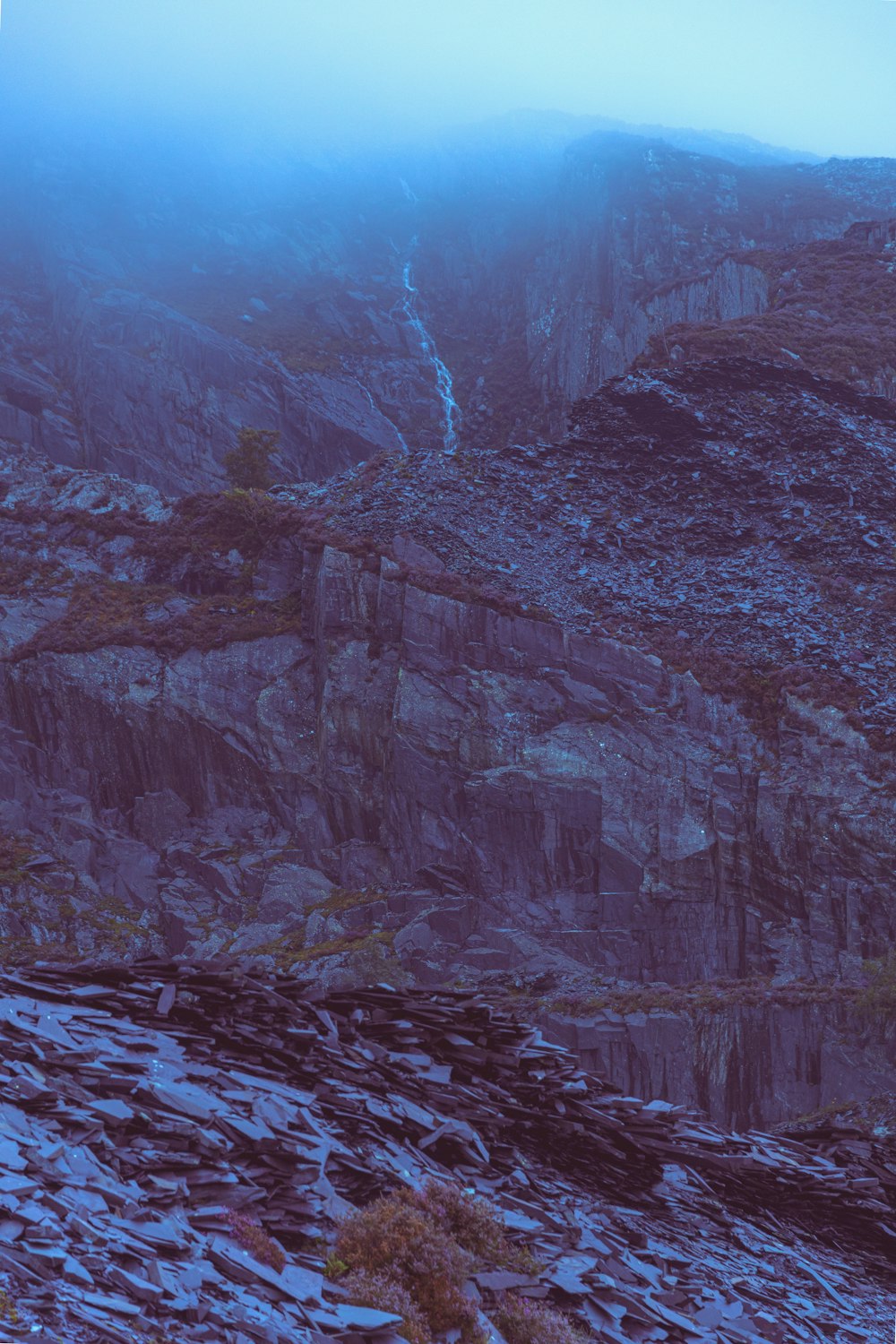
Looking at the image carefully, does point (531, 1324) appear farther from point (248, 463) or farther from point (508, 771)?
point (248, 463)

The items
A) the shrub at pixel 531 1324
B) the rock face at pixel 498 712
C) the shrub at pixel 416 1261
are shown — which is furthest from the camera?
the rock face at pixel 498 712

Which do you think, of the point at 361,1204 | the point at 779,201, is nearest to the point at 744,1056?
the point at 361,1204

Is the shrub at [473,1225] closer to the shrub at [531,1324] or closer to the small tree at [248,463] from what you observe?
the shrub at [531,1324]

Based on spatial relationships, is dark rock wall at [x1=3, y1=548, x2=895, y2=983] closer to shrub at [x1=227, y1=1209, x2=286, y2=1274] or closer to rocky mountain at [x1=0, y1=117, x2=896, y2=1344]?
rocky mountain at [x1=0, y1=117, x2=896, y2=1344]

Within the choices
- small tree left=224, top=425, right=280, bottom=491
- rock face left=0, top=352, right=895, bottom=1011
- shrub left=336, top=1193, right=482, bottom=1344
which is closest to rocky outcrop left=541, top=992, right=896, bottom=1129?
rock face left=0, top=352, right=895, bottom=1011

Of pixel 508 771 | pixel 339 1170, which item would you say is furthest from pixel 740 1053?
pixel 339 1170

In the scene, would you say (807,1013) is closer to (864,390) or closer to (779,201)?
(864,390)

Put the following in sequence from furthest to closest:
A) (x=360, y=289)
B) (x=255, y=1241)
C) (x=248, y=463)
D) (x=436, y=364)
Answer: (x=360, y=289) → (x=436, y=364) → (x=248, y=463) → (x=255, y=1241)

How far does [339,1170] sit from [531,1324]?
117 inches

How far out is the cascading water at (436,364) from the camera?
75625 mm

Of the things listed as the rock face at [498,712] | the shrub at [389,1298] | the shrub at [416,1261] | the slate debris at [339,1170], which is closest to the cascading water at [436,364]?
the rock face at [498,712]

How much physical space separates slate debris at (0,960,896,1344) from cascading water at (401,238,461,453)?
54134mm

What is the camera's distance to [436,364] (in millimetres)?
83062

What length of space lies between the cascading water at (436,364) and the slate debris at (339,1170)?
178 feet
